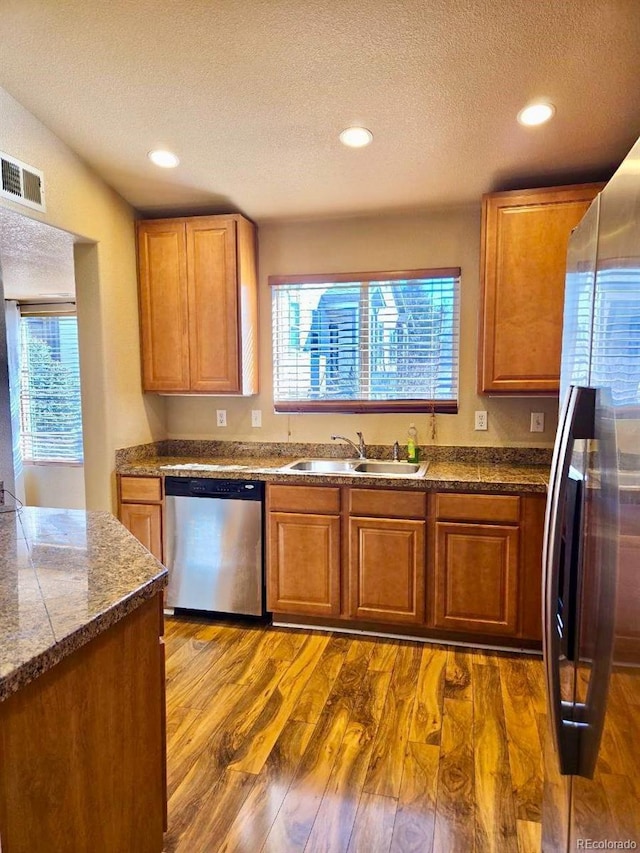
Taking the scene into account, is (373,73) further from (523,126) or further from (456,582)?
(456,582)

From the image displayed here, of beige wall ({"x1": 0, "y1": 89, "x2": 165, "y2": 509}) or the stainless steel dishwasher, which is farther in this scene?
the stainless steel dishwasher

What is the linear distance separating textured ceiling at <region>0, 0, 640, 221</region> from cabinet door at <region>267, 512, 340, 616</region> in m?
1.91

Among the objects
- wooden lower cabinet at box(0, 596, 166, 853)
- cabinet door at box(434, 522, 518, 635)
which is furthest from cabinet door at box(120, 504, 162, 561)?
wooden lower cabinet at box(0, 596, 166, 853)

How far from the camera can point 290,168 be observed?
2.79 metres

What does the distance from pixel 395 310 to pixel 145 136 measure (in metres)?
1.68

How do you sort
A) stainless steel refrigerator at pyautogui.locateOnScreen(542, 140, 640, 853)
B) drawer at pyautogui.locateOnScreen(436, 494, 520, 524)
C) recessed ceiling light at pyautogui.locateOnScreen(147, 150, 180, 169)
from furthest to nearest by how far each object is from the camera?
recessed ceiling light at pyautogui.locateOnScreen(147, 150, 180, 169) < drawer at pyautogui.locateOnScreen(436, 494, 520, 524) < stainless steel refrigerator at pyautogui.locateOnScreen(542, 140, 640, 853)

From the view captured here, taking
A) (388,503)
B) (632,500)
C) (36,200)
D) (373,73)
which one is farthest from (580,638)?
(36,200)

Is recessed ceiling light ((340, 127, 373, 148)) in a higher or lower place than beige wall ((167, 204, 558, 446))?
higher

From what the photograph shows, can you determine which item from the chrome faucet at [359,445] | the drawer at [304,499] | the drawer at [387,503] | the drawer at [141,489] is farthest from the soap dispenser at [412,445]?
the drawer at [141,489]

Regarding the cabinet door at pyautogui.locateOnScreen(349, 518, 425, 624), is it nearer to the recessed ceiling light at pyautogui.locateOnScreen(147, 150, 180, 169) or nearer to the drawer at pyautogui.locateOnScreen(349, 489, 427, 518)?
the drawer at pyautogui.locateOnScreen(349, 489, 427, 518)

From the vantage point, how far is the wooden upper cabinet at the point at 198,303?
3.17m

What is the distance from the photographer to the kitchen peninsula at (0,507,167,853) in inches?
37.9

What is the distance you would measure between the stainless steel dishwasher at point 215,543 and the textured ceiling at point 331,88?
1.77 meters

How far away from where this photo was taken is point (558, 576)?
3.24ft
